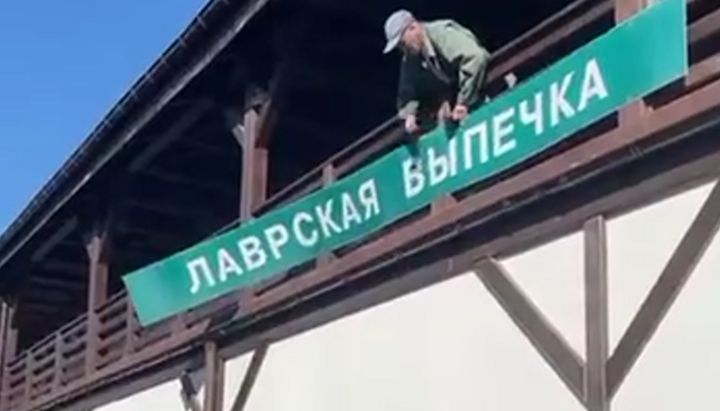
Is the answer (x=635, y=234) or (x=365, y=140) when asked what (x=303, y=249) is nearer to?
(x=365, y=140)

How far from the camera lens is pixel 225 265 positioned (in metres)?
8.73

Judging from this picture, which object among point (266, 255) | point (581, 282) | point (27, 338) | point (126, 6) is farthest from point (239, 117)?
point (27, 338)

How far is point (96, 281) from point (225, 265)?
13.8 ft

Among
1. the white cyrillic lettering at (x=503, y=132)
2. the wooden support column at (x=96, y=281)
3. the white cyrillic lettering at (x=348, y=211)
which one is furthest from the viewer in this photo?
the wooden support column at (x=96, y=281)

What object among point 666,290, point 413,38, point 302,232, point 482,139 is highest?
point 413,38

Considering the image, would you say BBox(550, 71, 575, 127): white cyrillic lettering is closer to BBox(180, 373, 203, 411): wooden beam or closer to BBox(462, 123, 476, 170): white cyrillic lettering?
BBox(462, 123, 476, 170): white cyrillic lettering

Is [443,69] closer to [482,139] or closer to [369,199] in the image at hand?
[482,139]

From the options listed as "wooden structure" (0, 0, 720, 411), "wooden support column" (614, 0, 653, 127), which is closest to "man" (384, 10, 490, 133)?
"wooden structure" (0, 0, 720, 411)

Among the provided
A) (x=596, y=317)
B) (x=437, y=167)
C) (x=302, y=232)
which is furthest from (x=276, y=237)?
(x=596, y=317)

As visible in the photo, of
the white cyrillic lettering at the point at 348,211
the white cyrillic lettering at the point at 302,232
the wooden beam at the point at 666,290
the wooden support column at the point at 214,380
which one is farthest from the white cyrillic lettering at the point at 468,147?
the wooden support column at the point at 214,380

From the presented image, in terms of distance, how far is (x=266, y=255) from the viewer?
27.3 ft

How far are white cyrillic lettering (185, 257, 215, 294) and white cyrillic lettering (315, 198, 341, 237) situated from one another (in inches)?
55.2

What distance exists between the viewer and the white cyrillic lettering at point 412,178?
689cm

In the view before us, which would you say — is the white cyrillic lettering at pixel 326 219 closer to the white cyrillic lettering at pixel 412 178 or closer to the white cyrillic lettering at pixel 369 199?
the white cyrillic lettering at pixel 369 199
